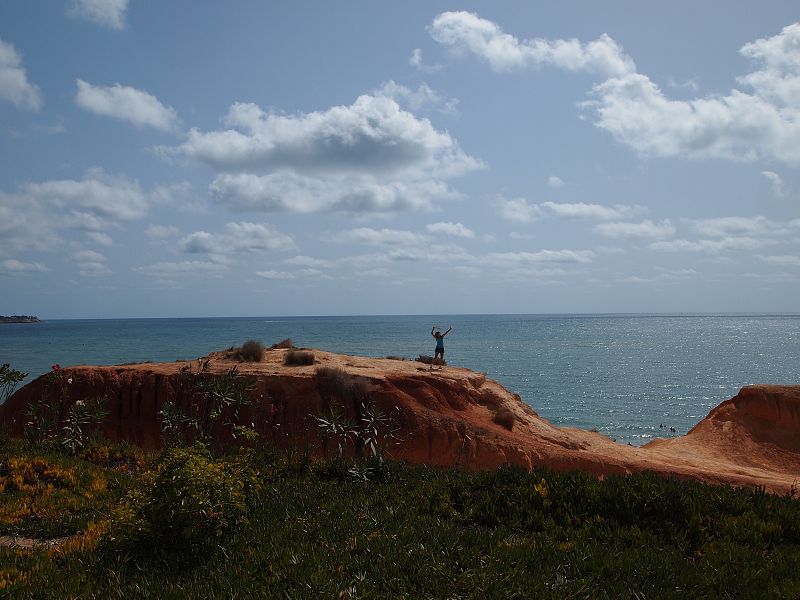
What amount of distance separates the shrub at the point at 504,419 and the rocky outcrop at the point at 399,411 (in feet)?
0.14

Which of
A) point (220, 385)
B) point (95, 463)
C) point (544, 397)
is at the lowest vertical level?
point (544, 397)

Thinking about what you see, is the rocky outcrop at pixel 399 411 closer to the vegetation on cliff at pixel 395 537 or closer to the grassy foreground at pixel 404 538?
the vegetation on cliff at pixel 395 537

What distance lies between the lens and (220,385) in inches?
514

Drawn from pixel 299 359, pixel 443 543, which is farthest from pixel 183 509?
pixel 299 359

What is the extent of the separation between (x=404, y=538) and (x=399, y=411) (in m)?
14.5

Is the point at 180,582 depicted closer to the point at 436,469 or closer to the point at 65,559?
the point at 65,559

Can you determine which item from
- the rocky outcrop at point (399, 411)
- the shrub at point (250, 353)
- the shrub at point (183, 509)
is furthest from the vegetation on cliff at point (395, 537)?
the shrub at point (250, 353)

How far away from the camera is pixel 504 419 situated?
23.9 m

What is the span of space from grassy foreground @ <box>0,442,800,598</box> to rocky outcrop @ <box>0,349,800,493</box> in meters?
10.2

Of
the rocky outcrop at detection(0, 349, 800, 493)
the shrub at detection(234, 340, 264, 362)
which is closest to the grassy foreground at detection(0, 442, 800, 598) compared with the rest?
the rocky outcrop at detection(0, 349, 800, 493)

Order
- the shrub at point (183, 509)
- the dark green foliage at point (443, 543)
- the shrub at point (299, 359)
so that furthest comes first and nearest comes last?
the shrub at point (299, 359)
the shrub at point (183, 509)
the dark green foliage at point (443, 543)

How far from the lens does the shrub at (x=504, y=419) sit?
23.8 metres

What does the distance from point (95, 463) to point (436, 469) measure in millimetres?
8119

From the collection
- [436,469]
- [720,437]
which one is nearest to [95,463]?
[436,469]
